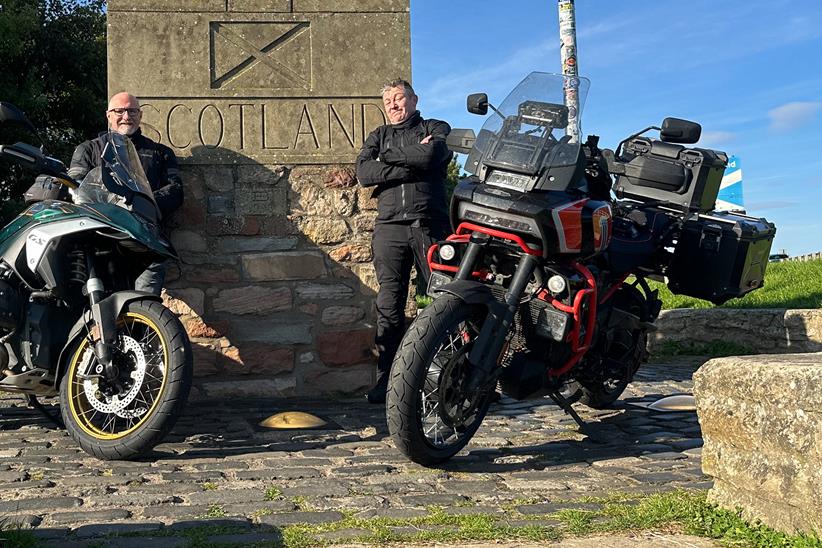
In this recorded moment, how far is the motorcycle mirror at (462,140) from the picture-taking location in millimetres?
4582

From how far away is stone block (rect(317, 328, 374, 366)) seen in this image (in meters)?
6.21

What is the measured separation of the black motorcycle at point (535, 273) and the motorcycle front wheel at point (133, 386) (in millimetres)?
1057

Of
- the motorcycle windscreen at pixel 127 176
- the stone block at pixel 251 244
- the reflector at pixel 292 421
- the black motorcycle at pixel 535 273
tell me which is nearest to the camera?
the black motorcycle at pixel 535 273

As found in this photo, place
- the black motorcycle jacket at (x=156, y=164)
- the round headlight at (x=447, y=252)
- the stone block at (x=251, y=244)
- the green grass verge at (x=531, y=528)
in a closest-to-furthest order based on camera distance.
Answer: the green grass verge at (x=531, y=528)
the round headlight at (x=447, y=252)
the black motorcycle jacket at (x=156, y=164)
the stone block at (x=251, y=244)

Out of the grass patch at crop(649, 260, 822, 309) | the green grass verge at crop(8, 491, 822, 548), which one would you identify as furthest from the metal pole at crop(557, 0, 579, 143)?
the green grass verge at crop(8, 491, 822, 548)

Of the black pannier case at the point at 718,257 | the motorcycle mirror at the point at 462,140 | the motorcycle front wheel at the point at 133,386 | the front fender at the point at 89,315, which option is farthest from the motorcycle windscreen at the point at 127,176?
the black pannier case at the point at 718,257

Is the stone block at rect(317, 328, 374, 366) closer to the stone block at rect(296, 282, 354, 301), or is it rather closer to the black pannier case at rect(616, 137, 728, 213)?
the stone block at rect(296, 282, 354, 301)

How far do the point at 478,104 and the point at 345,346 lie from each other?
7.90 ft

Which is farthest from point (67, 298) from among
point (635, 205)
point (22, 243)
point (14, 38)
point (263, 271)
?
point (14, 38)

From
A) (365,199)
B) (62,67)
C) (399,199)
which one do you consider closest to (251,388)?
(365,199)

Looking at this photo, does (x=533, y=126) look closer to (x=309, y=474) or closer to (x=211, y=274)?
(x=309, y=474)

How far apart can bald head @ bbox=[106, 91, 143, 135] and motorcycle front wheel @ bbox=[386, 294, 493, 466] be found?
9.00ft

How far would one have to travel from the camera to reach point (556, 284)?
4137 mm

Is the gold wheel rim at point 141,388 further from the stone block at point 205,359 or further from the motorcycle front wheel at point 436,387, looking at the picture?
the stone block at point 205,359
